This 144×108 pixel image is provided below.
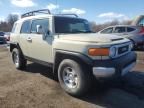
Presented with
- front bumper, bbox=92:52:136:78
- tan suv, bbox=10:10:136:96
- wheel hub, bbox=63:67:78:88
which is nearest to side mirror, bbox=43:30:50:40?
tan suv, bbox=10:10:136:96

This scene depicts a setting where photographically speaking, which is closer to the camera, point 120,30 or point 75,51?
point 75,51

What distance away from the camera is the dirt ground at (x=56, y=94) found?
15.6 feet

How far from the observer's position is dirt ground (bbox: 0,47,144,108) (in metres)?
4.77

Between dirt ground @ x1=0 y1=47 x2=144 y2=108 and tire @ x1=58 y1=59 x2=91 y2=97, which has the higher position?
tire @ x1=58 y1=59 x2=91 y2=97

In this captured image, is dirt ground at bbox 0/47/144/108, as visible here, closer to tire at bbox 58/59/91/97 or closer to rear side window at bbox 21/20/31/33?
tire at bbox 58/59/91/97

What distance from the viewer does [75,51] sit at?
198 inches

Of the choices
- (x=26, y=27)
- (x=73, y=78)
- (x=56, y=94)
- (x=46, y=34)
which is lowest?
(x=56, y=94)

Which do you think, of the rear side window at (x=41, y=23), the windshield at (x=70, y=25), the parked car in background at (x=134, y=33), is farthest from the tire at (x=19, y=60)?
the parked car in background at (x=134, y=33)

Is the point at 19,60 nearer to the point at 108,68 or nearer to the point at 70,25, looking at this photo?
the point at 70,25

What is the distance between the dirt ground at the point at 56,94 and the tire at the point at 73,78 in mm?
174

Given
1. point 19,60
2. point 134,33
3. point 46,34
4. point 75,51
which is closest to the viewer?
point 75,51

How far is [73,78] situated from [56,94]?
1.87ft

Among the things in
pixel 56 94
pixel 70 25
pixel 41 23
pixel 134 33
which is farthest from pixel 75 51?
pixel 134 33

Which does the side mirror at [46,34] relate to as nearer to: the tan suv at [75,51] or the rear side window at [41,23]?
the tan suv at [75,51]
